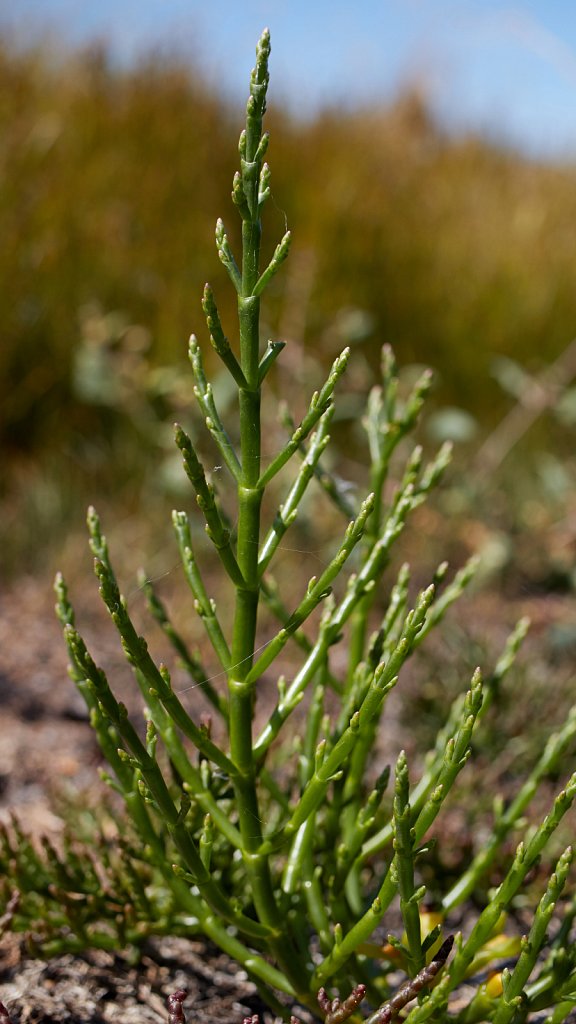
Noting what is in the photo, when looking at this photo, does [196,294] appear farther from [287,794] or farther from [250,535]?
[250,535]

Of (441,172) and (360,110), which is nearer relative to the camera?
(441,172)

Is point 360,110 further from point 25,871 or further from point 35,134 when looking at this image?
point 25,871

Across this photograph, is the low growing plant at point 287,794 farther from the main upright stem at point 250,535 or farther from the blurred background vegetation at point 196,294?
the blurred background vegetation at point 196,294

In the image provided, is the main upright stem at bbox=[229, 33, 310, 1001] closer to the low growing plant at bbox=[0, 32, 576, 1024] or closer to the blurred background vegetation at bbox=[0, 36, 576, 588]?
the low growing plant at bbox=[0, 32, 576, 1024]

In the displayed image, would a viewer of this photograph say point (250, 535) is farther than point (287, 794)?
No

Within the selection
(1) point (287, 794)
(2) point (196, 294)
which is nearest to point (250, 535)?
(1) point (287, 794)

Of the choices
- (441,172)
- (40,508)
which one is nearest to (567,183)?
(441,172)

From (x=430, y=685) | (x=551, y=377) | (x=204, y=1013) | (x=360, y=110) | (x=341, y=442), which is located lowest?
(x=204, y=1013)

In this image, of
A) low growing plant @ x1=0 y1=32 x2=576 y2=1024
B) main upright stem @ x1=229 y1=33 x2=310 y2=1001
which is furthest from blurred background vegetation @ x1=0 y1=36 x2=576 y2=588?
main upright stem @ x1=229 y1=33 x2=310 y2=1001
